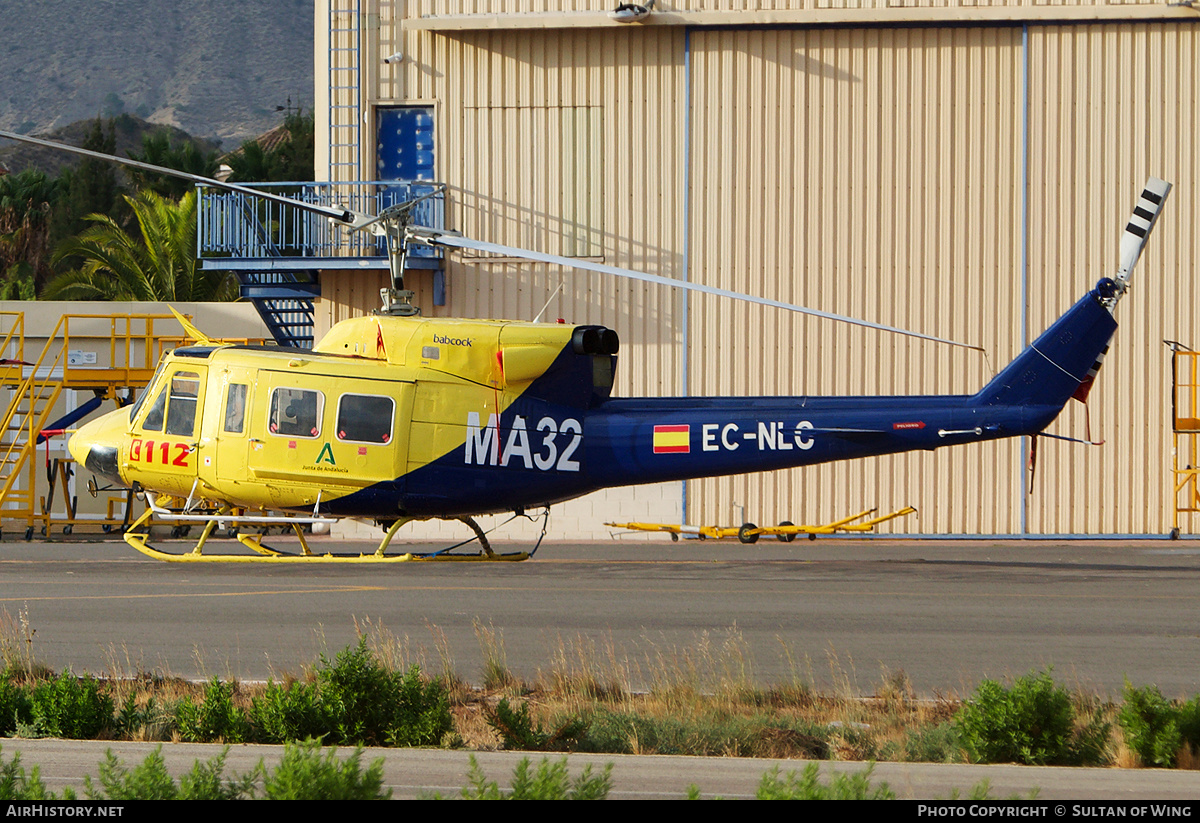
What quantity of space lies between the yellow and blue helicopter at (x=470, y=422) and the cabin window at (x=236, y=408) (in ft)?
0.07

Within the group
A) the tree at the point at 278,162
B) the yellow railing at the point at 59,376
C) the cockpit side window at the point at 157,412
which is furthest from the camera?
the tree at the point at 278,162

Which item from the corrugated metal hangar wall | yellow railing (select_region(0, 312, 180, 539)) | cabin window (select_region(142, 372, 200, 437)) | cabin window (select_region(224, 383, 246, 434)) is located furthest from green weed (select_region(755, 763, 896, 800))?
yellow railing (select_region(0, 312, 180, 539))

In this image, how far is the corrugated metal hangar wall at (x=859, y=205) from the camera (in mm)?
26047

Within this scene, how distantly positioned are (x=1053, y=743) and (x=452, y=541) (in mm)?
18859

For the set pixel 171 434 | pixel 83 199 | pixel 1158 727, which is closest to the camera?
pixel 1158 727

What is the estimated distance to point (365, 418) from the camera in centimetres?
1575

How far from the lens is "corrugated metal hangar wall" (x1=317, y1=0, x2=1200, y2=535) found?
26.0m

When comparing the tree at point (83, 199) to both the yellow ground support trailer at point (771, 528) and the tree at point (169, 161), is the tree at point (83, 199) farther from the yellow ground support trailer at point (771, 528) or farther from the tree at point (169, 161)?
the yellow ground support trailer at point (771, 528)

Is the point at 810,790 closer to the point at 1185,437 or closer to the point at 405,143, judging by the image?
the point at 1185,437

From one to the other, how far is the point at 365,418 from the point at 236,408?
5.68 feet

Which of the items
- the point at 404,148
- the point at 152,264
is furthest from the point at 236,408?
the point at 152,264

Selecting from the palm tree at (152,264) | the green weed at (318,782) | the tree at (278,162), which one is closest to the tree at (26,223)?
the tree at (278,162)

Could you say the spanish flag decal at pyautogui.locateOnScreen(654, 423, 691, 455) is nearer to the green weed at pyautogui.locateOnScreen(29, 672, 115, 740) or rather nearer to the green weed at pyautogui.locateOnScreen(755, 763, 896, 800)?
the green weed at pyautogui.locateOnScreen(29, 672, 115, 740)
